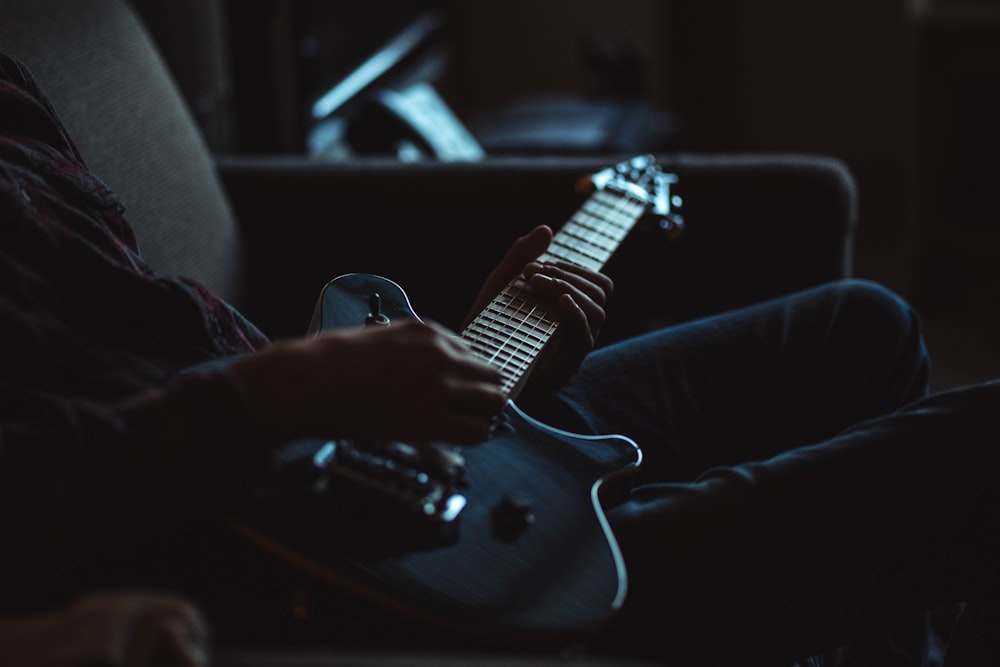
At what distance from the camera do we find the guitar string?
34.5 inches

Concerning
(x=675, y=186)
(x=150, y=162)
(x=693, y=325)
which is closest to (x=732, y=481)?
(x=693, y=325)

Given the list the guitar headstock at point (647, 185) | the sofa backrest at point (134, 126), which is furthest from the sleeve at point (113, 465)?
the guitar headstock at point (647, 185)

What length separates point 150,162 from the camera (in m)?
1.15

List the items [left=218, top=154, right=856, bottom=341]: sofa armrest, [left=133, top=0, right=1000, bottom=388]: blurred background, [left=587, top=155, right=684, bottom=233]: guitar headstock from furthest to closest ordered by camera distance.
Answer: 1. [left=133, top=0, right=1000, bottom=388]: blurred background
2. [left=218, top=154, right=856, bottom=341]: sofa armrest
3. [left=587, top=155, right=684, bottom=233]: guitar headstock

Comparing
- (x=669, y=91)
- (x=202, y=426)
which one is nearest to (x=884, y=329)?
(x=202, y=426)

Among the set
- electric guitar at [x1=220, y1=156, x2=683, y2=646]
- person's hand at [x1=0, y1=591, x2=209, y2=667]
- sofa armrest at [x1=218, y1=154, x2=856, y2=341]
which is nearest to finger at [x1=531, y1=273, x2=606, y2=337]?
electric guitar at [x1=220, y1=156, x2=683, y2=646]

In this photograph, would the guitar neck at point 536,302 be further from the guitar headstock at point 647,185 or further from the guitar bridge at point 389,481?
the guitar bridge at point 389,481

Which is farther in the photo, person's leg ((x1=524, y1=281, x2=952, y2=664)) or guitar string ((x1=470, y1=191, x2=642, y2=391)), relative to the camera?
person's leg ((x1=524, y1=281, x2=952, y2=664))

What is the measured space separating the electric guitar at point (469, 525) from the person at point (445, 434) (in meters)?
0.04

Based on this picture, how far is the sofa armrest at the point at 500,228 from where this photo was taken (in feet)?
4.18

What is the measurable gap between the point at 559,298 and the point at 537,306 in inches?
0.9

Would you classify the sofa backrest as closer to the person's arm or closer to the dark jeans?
the person's arm

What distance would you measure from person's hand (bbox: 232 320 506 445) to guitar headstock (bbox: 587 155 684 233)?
517 mm

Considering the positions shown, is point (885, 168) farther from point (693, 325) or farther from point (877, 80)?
point (693, 325)
